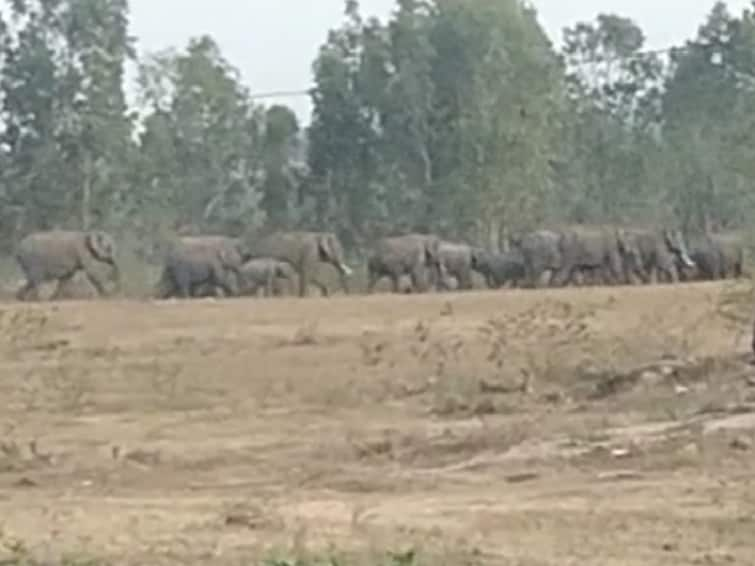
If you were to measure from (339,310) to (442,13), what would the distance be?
85.8 ft

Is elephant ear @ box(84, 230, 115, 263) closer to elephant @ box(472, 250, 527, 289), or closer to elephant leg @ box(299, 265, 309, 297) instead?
elephant leg @ box(299, 265, 309, 297)

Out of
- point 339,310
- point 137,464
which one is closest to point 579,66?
point 339,310

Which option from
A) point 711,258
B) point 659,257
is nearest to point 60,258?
point 659,257

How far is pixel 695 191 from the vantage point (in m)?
58.9

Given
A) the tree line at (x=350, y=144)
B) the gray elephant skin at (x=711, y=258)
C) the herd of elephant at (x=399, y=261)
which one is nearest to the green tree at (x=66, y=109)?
the tree line at (x=350, y=144)

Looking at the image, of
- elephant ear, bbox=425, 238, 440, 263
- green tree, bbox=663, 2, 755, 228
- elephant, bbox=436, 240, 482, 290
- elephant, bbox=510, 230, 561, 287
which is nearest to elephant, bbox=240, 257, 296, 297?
elephant ear, bbox=425, 238, 440, 263

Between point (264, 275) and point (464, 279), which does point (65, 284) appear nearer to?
point (264, 275)

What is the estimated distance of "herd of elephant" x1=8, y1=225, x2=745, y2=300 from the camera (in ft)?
137

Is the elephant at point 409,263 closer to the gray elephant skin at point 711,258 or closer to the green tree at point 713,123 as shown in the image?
the gray elephant skin at point 711,258

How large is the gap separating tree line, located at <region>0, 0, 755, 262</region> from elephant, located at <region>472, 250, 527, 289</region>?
18.4ft

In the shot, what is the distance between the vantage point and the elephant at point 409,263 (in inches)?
1740

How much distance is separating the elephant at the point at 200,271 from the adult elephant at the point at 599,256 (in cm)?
791

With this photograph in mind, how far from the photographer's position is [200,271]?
4181 centimetres

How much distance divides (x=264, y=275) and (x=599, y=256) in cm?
878
